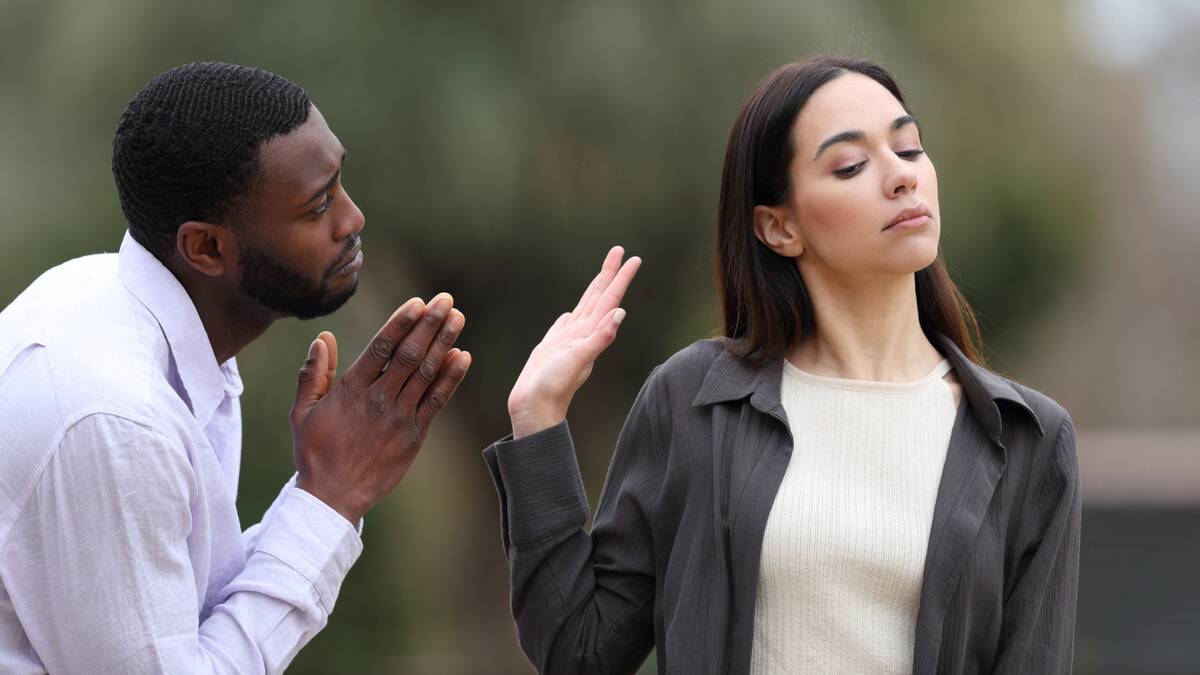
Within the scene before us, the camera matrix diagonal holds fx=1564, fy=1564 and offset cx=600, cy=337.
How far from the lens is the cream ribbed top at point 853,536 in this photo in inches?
87.3

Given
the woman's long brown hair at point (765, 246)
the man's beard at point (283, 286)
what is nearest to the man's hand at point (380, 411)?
the man's beard at point (283, 286)

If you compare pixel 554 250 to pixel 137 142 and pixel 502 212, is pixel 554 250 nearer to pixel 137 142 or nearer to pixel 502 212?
pixel 502 212

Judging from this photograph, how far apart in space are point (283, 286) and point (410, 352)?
0.21 m

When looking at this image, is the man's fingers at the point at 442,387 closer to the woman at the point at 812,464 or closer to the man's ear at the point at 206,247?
the woman at the point at 812,464

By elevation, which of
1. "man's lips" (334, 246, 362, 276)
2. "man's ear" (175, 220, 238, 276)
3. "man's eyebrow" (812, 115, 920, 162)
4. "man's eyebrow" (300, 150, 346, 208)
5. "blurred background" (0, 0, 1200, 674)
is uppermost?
"man's eyebrow" (812, 115, 920, 162)

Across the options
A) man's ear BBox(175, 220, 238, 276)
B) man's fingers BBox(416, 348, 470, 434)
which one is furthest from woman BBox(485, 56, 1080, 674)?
man's ear BBox(175, 220, 238, 276)

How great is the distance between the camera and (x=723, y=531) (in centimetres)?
228

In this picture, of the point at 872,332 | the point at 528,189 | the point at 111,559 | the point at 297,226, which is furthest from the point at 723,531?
the point at 528,189

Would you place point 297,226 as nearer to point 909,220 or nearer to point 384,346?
point 384,346

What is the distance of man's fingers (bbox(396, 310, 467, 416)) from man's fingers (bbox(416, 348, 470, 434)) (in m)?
0.02

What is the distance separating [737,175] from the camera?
2496 millimetres

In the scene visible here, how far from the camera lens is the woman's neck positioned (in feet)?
7.91

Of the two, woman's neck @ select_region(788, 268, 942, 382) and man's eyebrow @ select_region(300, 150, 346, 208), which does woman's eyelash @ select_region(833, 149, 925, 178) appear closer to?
woman's neck @ select_region(788, 268, 942, 382)

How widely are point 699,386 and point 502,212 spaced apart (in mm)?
4934
